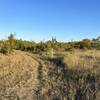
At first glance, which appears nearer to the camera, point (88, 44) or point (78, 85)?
point (78, 85)

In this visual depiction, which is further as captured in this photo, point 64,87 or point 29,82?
point 29,82

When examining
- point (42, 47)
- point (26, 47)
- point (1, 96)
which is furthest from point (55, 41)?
Result: point (1, 96)

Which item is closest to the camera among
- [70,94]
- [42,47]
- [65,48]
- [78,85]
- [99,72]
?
[70,94]

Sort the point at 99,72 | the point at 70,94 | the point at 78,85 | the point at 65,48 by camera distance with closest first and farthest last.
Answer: the point at 70,94
the point at 78,85
the point at 99,72
the point at 65,48

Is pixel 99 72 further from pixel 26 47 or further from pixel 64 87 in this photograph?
pixel 26 47

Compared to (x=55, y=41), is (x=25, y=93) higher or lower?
lower

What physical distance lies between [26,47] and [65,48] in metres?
8.27

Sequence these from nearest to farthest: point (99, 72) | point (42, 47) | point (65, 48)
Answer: point (99, 72), point (42, 47), point (65, 48)

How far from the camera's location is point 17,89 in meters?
10.0

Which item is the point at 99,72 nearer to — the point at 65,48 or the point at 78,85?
the point at 78,85

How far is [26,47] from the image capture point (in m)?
50.7

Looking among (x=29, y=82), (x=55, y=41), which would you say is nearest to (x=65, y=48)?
(x=55, y=41)

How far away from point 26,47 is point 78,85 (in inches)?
1627

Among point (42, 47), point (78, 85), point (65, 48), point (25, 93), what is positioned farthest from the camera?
point (65, 48)
